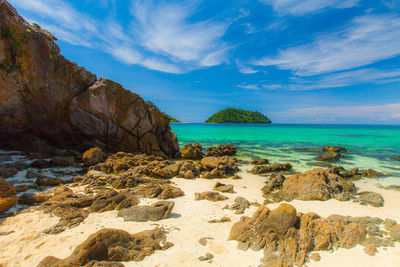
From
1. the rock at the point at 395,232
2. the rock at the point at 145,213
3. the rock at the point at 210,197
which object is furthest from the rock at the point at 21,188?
the rock at the point at 395,232

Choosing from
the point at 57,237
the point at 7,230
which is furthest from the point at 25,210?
the point at 57,237

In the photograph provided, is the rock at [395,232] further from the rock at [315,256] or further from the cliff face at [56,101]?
the cliff face at [56,101]

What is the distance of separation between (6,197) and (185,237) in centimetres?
710

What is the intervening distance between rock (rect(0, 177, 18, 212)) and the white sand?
79 centimetres

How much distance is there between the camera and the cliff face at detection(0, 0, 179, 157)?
550 inches

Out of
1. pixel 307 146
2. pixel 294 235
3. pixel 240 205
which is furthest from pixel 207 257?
pixel 307 146

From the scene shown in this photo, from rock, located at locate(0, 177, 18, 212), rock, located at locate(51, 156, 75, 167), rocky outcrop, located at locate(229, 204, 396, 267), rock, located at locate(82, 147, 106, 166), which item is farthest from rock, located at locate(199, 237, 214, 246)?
rock, located at locate(51, 156, 75, 167)

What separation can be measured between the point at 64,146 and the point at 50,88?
5.25 metres

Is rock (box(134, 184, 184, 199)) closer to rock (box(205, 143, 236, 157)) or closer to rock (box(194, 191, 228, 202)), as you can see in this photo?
rock (box(194, 191, 228, 202))

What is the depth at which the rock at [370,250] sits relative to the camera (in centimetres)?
A: 494

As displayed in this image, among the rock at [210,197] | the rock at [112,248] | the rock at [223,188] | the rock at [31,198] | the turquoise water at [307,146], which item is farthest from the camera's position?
the turquoise water at [307,146]

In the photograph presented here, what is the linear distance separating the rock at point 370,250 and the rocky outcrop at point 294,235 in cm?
20

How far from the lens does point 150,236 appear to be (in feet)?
17.9

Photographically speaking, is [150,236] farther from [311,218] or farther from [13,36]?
[13,36]
